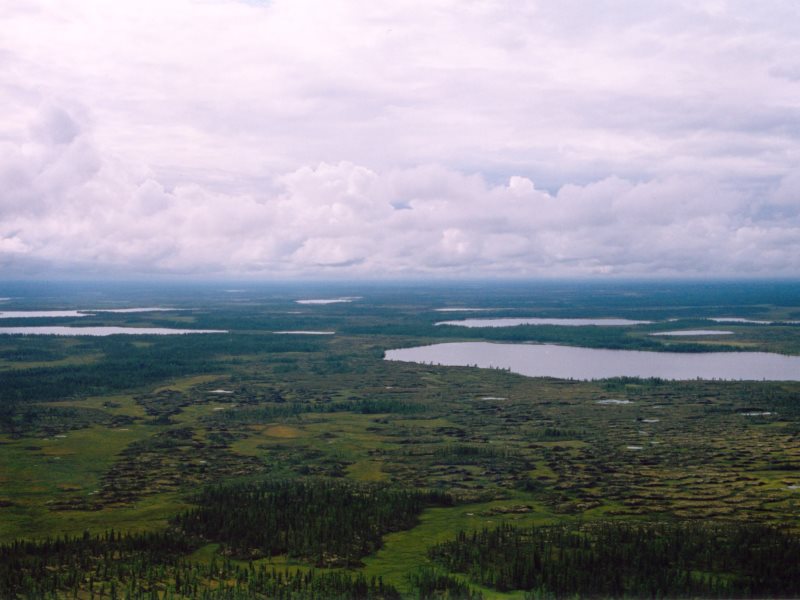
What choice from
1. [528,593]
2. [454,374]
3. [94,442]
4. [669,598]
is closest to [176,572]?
[528,593]

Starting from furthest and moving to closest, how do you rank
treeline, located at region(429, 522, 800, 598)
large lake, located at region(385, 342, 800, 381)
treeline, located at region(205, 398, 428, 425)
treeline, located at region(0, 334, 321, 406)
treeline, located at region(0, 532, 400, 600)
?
large lake, located at region(385, 342, 800, 381)
treeline, located at region(0, 334, 321, 406)
treeline, located at region(205, 398, 428, 425)
treeline, located at region(429, 522, 800, 598)
treeline, located at region(0, 532, 400, 600)

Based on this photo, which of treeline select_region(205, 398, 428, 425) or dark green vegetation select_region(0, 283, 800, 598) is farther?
treeline select_region(205, 398, 428, 425)

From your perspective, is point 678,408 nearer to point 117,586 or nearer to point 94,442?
point 94,442

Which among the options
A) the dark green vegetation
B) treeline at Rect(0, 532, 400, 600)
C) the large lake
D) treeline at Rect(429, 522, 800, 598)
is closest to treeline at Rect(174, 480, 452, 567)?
the dark green vegetation

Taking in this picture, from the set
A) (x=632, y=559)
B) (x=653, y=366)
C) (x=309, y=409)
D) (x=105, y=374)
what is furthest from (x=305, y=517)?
(x=653, y=366)

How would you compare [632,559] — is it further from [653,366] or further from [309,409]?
[653,366]

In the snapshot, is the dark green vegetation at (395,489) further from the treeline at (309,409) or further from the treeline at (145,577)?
the treeline at (309,409)

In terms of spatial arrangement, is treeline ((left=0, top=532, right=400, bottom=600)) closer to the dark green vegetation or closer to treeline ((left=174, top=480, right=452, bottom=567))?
the dark green vegetation

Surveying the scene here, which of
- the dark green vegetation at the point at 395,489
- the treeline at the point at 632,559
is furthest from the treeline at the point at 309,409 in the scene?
the treeline at the point at 632,559
